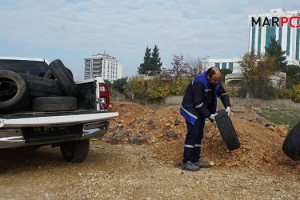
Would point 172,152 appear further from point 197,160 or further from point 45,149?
point 45,149

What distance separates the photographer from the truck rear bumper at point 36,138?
446 centimetres

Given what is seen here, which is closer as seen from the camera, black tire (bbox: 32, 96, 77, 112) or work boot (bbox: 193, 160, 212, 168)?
black tire (bbox: 32, 96, 77, 112)

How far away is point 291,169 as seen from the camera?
17.5 feet

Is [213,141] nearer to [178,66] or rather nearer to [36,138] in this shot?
[36,138]

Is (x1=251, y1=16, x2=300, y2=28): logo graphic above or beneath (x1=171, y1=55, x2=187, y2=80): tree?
above

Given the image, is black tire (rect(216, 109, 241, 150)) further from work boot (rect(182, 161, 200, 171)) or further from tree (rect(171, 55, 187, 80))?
tree (rect(171, 55, 187, 80))

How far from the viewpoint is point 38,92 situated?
5219mm

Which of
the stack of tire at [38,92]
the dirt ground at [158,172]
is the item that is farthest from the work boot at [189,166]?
the stack of tire at [38,92]

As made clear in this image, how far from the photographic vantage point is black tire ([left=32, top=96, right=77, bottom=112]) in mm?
5047

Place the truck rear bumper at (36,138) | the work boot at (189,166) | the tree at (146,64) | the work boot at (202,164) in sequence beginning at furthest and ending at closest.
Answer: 1. the tree at (146,64)
2. the work boot at (202,164)
3. the work boot at (189,166)
4. the truck rear bumper at (36,138)

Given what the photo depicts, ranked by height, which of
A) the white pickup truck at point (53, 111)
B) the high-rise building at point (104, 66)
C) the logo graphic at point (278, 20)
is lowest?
the white pickup truck at point (53, 111)

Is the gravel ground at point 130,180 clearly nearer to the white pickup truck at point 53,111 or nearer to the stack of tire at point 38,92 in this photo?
the white pickup truck at point 53,111

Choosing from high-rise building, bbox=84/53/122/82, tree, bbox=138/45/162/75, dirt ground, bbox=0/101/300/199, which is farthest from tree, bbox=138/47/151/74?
dirt ground, bbox=0/101/300/199

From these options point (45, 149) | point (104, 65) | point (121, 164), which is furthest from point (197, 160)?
point (104, 65)
